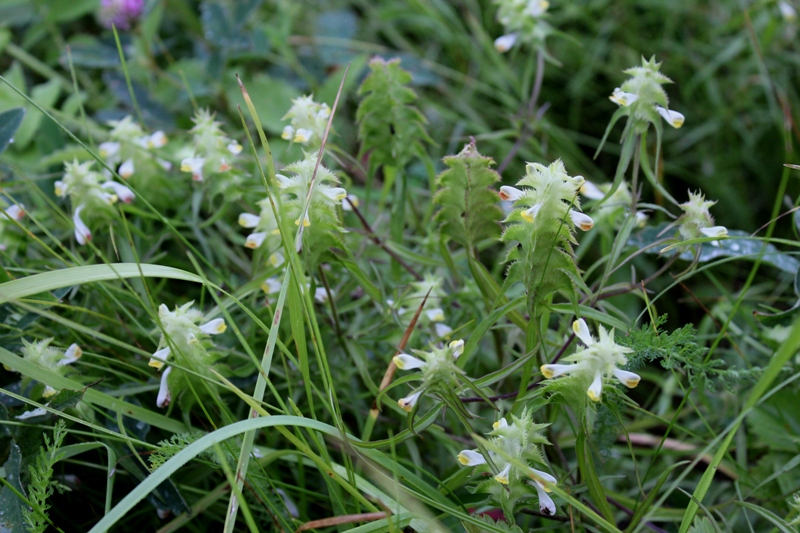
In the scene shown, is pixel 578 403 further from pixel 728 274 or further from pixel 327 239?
pixel 728 274

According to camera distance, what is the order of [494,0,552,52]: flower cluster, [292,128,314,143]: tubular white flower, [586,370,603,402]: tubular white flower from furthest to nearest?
[494,0,552,52]: flower cluster < [292,128,314,143]: tubular white flower < [586,370,603,402]: tubular white flower

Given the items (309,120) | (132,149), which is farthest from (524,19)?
(132,149)

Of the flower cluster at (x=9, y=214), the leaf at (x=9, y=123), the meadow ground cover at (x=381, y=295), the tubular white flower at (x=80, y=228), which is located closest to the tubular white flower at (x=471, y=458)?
the meadow ground cover at (x=381, y=295)

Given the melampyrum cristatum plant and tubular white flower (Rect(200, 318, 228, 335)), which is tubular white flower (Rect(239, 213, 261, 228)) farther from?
the melampyrum cristatum plant

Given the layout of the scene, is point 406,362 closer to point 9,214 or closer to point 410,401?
point 410,401

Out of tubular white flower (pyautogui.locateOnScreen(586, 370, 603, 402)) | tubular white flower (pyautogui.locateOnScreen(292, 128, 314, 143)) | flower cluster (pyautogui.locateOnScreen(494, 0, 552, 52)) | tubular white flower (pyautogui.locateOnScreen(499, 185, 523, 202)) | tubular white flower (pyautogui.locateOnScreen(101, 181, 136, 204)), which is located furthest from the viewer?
flower cluster (pyautogui.locateOnScreen(494, 0, 552, 52))

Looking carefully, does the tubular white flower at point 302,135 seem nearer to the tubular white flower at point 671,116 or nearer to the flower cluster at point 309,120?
the flower cluster at point 309,120

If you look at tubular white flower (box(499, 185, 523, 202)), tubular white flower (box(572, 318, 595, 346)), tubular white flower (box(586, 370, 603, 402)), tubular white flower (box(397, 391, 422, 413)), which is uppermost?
tubular white flower (box(499, 185, 523, 202))

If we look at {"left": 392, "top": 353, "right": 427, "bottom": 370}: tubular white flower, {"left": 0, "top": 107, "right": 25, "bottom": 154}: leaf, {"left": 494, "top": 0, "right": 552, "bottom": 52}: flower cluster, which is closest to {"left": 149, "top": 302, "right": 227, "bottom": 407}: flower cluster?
{"left": 392, "top": 353, "right": 427, "bottom": 370}: tubular white flower
